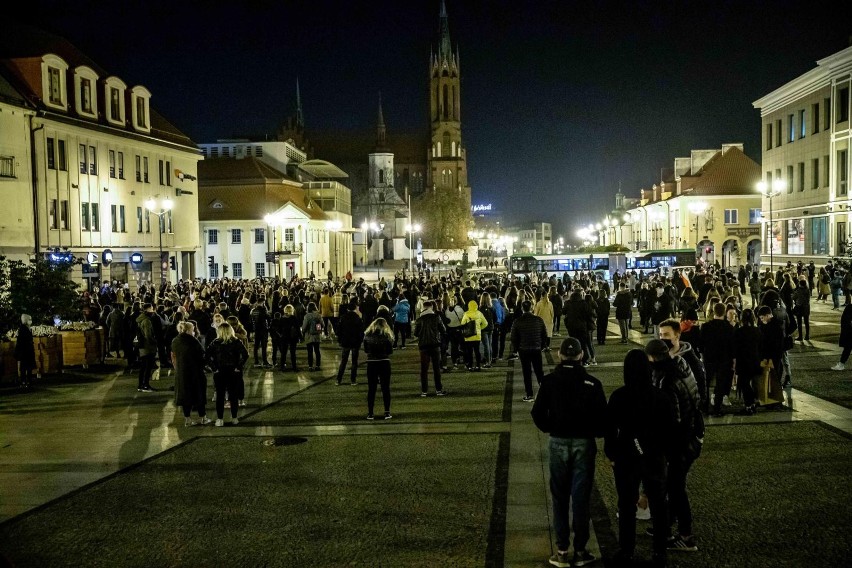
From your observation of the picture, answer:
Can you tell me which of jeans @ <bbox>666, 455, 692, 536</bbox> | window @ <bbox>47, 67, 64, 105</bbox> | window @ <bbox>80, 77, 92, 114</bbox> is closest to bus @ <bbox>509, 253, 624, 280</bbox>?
window @ <bbox>80, 77, 92, 114</bbox>

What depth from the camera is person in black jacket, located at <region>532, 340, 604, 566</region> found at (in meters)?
6.29

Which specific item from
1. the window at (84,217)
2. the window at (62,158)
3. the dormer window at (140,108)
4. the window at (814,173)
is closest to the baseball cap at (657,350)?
the window at (62,158)

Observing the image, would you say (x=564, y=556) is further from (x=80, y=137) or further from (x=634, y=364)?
(x=80, y=137)

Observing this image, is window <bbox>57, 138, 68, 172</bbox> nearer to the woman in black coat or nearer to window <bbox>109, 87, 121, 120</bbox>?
window <bbox>109, 87, 121, 120</bbox>

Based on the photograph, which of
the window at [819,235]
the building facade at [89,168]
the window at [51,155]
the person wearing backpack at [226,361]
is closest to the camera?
the person wearing backpack at [226,361]

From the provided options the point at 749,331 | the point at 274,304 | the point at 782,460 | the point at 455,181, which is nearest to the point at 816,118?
the point at 274,304

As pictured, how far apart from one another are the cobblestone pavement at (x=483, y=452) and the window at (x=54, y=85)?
23373mm

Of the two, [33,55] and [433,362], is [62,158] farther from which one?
[433,362]

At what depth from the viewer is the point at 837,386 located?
47.1ft

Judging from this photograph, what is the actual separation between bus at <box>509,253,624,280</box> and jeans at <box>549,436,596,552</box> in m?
47.5

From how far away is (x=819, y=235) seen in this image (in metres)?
42.8

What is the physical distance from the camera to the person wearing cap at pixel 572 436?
629cm

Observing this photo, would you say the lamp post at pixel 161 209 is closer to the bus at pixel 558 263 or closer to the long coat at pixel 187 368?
the bus at pixel 558 263

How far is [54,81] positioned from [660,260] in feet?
121
